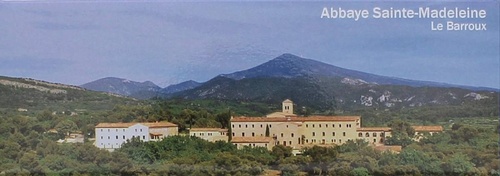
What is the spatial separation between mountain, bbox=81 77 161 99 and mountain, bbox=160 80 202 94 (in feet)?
0.17

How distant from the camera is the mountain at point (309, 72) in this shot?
464cm

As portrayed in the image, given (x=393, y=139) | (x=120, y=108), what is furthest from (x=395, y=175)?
(x=120, y=108)

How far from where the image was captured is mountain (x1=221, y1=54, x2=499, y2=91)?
464cm

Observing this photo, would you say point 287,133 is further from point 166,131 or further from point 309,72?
point 166,131

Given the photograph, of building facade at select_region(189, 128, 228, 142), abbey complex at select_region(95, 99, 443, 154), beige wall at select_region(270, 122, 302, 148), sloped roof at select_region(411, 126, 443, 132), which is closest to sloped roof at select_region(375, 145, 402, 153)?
abbey complex at select_region(95, 99, 443, 154)

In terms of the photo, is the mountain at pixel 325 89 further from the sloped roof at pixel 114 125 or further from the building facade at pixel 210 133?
the sloped roof at pixel 114 125

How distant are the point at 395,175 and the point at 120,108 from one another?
1.72 m

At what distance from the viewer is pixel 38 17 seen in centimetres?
464

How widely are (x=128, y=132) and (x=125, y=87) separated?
28 centimetres

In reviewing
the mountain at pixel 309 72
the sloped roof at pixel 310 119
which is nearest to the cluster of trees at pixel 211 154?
the sloped roof at pixel 310 119

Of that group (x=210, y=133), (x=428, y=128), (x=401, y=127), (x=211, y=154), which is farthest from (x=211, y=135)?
(x=428, y=128)

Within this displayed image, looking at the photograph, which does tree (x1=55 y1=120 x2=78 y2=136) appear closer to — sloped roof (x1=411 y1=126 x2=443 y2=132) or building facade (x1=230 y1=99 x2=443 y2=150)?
building facade (x1=230 y1=99 x2=443 y2=150)

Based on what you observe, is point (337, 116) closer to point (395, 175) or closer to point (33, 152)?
point (395, 175)

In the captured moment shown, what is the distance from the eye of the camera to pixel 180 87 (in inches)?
186
